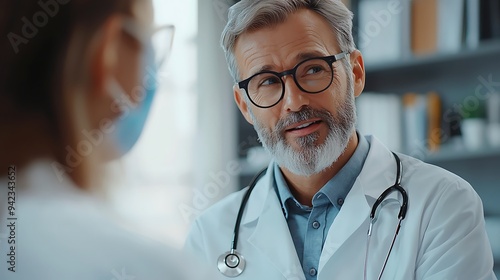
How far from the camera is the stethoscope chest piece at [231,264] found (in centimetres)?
105

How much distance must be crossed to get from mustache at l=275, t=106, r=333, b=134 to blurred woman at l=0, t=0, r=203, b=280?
0.32 m

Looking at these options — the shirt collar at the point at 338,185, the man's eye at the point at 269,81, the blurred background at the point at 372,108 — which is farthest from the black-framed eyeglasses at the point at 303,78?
the blurred background at the point at 372,108

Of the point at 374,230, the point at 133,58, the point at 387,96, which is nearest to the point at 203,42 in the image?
the point at 133,58

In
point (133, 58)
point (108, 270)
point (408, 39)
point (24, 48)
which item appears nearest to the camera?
point (108, 270)

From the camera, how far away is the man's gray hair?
1.04m

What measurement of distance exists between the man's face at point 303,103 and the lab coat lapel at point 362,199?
0.19 ft

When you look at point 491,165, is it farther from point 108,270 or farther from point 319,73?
point 108,270

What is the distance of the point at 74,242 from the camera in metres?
0.73

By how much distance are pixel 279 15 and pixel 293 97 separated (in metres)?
0.14

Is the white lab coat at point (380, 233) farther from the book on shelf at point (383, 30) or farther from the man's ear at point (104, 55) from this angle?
the book on shelf at point (383, 30)

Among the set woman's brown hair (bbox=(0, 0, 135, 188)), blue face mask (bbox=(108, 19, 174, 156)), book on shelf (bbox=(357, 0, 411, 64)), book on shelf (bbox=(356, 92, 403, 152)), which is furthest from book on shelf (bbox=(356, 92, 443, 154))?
woman's brown hair (bbox=(0, 0, 135, 188))

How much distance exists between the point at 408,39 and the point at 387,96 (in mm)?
156

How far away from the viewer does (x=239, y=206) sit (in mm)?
1145

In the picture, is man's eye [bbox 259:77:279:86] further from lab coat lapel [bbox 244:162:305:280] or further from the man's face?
lab coat lapel [bbox 244:162:305:280]
